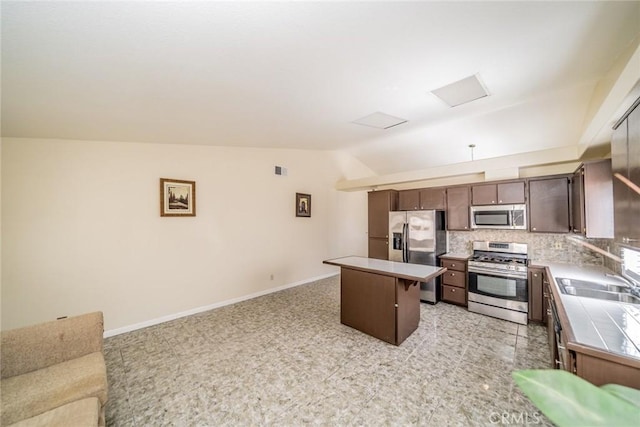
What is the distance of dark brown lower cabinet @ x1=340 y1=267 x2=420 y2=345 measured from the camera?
9.53 ft

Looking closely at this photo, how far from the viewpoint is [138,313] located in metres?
3.38

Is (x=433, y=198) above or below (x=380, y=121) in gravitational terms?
below

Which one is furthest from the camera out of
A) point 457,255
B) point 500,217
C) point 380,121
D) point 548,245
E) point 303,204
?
point 303,204

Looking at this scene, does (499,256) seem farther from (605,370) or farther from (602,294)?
(605,370)

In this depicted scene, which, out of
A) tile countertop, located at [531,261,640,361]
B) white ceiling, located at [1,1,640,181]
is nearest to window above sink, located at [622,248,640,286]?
tile countertop, located at [531,261,640,361]

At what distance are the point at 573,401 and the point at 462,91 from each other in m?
2.74

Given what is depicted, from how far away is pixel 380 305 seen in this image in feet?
9.90

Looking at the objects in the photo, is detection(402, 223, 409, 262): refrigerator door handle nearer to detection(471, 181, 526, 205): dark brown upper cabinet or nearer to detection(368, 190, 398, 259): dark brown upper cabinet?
detection(368, 190, 398, 259): dark brown upper cabinet

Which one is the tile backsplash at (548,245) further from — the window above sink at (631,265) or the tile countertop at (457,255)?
the window above sink at (631,265)

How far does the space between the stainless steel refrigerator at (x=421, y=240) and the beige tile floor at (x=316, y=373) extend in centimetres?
68

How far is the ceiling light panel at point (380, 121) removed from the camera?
10.3ft

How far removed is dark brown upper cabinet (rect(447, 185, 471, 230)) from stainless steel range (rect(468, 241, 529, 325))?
60 centimetres

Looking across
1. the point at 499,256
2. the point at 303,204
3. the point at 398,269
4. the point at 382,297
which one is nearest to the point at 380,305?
the point at 382,297

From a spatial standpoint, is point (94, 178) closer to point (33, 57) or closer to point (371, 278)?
point (33, 57)
